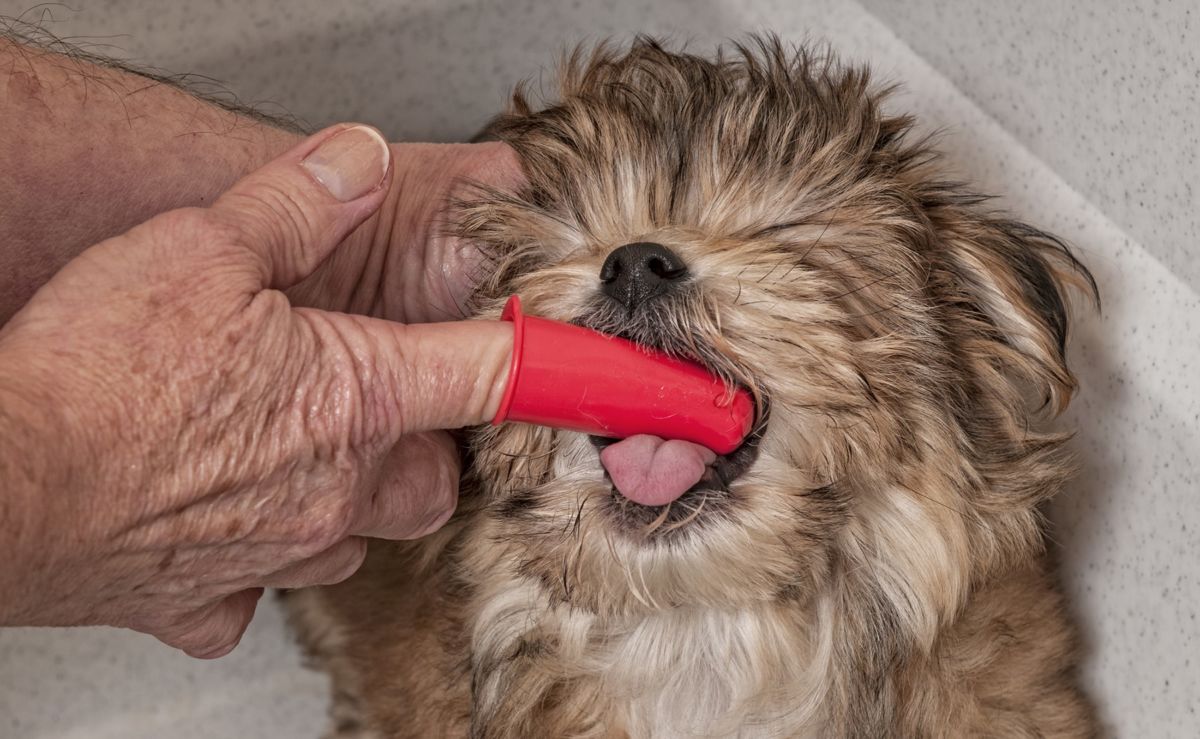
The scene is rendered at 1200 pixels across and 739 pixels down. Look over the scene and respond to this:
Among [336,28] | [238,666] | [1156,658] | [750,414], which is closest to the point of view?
[750,414]

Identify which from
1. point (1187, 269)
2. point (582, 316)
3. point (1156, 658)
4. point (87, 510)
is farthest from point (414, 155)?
point (1156, 658)

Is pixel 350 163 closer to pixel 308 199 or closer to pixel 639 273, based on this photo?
pixel 308 199

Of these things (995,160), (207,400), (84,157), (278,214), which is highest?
(995,160)

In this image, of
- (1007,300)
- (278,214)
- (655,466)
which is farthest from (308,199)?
(1007,300)

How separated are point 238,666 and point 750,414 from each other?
2.03m

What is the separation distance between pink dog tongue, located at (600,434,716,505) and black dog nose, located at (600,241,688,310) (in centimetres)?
18

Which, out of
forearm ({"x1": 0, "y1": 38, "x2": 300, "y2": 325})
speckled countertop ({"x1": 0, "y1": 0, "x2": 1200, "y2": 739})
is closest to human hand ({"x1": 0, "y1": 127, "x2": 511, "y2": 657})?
forearm ({"x1": 0, "y1": 38, "x2": 300, "y2": 325})

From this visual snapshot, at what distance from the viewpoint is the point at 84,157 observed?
6.12ft

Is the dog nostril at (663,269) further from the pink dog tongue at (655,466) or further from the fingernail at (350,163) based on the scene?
the fingernail at (350,163)

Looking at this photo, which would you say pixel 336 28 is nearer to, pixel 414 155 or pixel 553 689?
pixel 414 155

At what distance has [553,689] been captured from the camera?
188cm

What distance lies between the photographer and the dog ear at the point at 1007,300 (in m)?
1.77

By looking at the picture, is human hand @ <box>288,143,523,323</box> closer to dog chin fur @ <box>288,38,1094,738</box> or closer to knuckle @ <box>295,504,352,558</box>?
dog chin fur @ <box>288,38,1094,738</box>

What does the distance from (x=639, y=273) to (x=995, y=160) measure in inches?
44.1
